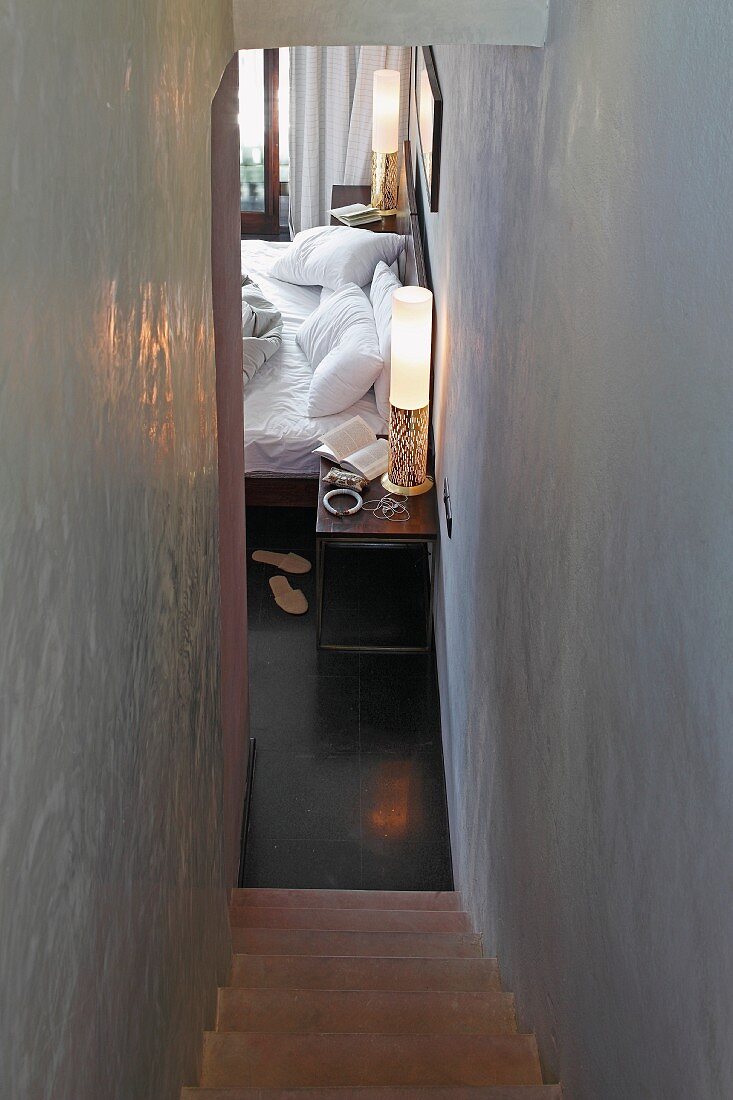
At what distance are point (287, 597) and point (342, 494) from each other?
650mm

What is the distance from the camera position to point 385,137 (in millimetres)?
7434

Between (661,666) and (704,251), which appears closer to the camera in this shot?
(704,251)

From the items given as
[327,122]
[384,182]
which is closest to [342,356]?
[384,182]

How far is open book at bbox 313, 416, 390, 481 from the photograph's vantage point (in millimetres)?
5113

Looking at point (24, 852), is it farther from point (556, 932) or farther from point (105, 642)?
point (556, 932)

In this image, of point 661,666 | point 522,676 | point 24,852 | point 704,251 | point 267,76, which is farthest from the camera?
point 267,76

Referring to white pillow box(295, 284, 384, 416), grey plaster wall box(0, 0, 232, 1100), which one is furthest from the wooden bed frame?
Result: grey plaster wall box(0, 0, 232, 1100)

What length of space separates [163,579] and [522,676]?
3.28ft

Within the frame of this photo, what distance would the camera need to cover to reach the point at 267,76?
27.8 ft

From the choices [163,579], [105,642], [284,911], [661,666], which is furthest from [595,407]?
[284,911]

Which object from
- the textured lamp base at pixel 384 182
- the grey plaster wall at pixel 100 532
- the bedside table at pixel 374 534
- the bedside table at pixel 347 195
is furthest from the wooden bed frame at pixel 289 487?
the grey plaster wall at pixel 100 532

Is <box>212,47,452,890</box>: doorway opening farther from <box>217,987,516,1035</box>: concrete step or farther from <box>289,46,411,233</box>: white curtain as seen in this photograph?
<box>289,46,411,233</box>: white curtain

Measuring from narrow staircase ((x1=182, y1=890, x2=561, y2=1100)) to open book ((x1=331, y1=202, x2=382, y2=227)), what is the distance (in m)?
4.92

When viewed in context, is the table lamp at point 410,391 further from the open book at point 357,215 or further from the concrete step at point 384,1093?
the concrete step at point 384,1093
